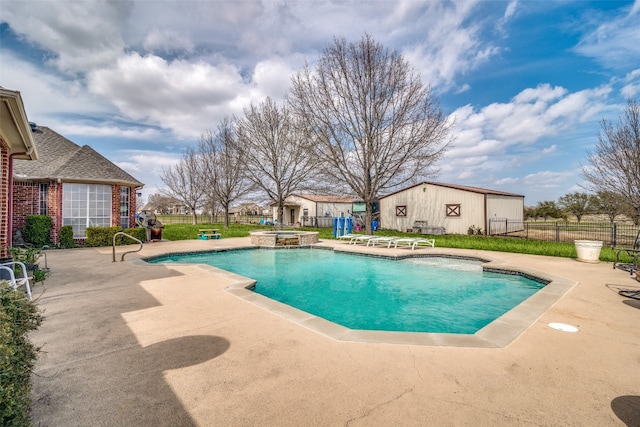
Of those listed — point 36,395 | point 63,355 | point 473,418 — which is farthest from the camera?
point 63,355

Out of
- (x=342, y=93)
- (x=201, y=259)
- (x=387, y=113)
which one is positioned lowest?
(x=201, y=259)

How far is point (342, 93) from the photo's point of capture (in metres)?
18.1

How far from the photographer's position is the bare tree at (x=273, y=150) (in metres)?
22.9

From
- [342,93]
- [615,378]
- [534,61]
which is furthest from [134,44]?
[534,61]

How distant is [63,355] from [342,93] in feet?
59.1

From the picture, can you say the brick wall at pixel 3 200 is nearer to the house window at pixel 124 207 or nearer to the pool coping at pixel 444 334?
the pool coping at pixel 444 334

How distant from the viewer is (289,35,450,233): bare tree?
56.9ft

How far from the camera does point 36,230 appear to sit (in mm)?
12828

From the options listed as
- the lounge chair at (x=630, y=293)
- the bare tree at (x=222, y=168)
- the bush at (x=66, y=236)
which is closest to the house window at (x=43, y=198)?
the bush at (x=66, y=236)

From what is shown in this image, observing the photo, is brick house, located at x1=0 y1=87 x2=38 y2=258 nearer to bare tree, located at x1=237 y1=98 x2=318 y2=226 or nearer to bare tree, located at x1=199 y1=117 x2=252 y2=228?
bare tree, located at x1=237 y1=98 x2=318 y2=226

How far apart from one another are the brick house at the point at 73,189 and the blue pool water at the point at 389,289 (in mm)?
6322

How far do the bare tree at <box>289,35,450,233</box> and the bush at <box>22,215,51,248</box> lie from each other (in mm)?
14596

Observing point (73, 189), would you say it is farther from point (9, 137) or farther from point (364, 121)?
point (364, 121)

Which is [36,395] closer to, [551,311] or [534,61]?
[551,311]
